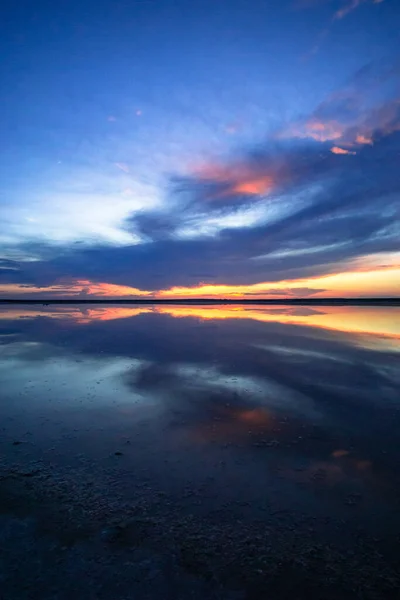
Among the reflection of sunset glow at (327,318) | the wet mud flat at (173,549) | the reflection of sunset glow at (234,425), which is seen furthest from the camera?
the reflection of sunset glow at (327,318)

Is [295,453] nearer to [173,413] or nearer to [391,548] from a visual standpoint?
[391,548]

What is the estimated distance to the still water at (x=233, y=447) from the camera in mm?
3629

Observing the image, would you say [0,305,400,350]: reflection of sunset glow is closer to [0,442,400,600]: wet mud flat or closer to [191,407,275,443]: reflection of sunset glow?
[191,407,275,443]: reflection of sunset glow

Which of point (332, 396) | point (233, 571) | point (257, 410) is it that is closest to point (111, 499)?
point (233, 571)

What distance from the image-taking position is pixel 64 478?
4566 mm

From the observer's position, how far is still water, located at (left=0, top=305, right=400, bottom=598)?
11.9 feet

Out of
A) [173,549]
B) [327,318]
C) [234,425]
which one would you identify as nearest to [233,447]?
[234,425]

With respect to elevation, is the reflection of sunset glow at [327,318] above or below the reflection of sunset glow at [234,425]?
above

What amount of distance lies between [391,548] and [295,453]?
2.02 metres

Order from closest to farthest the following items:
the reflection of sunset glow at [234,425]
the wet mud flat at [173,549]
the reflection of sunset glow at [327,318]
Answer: the wet mud flat at [173,549] → the reflection of sunset glow at [234,425] → the reflection of sunset glow at [327,318]

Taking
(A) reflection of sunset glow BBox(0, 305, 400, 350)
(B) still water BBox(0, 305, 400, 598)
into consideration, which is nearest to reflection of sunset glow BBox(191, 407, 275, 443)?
(B) still water BBox(0, 305, 400, 598)

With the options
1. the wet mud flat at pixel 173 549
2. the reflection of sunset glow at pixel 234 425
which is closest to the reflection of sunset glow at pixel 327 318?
the reflection of sunset glow at pixel 234 425

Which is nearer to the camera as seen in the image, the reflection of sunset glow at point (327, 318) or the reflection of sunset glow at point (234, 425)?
the reflection of sunset glow at point (234, 425)

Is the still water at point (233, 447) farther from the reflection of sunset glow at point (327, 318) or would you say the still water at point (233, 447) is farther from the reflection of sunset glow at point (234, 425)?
the reflection of sunset glow at point (327, 318)
